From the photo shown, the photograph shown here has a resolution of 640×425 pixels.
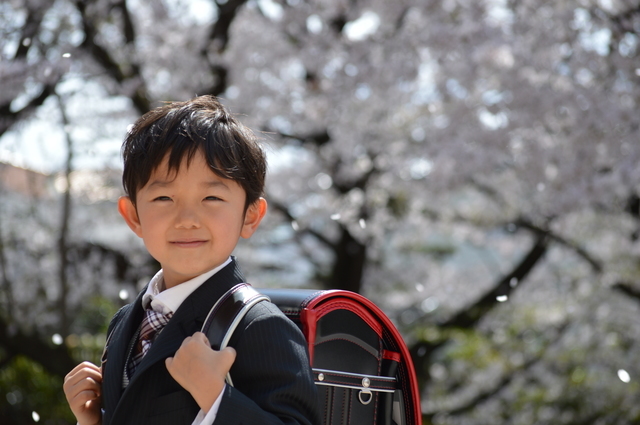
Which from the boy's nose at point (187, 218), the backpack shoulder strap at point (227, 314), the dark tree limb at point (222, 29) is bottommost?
the dark tree limb at point (222, 29)

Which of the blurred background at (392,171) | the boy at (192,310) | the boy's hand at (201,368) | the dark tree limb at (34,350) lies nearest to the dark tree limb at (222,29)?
the blurred background at (392,171)

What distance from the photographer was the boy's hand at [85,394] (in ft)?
4.00

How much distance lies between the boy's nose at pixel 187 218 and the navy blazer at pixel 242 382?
135 millimetres

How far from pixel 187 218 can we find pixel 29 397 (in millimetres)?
4761

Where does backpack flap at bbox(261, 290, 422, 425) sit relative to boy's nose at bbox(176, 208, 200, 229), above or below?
below

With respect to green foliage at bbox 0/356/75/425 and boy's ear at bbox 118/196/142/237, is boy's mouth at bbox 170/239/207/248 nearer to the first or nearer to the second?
boy's ear at bbox 118/196/142/237

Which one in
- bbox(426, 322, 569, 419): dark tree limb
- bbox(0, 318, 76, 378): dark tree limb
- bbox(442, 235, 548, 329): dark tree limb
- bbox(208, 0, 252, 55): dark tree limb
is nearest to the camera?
bbox(0, 318, 76, 378): dark tree limb

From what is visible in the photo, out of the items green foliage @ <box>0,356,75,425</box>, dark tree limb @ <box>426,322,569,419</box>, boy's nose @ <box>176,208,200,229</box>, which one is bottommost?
dark tree limb @ <box>426,322,569,419</box>

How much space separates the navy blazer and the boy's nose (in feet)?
0.44

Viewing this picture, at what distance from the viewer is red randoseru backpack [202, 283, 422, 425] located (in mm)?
1237

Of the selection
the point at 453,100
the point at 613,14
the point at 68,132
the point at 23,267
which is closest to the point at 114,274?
the point at 23,267

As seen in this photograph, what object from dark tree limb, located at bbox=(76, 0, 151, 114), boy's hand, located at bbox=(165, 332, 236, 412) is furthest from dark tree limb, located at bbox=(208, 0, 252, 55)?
boy's hand, located at bbox=(165, 332, 236, 412)

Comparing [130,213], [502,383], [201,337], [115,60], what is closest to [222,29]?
[115,60]

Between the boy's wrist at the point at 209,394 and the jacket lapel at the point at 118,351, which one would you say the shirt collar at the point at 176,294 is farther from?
the boy's wrist at the point at 209,394
